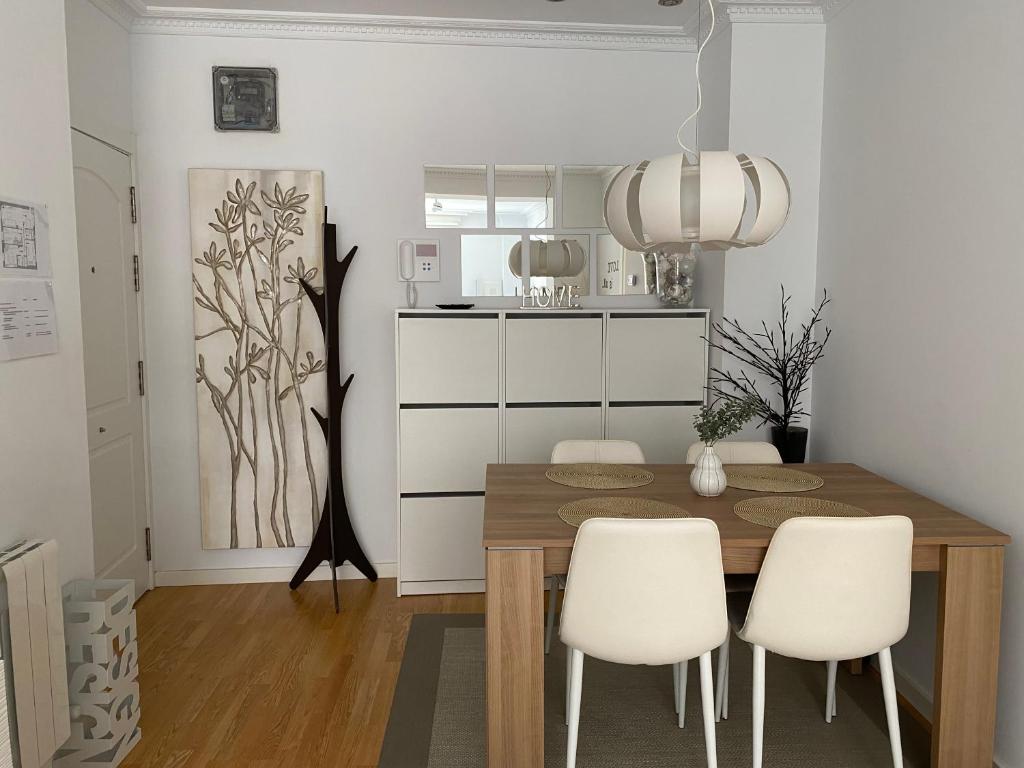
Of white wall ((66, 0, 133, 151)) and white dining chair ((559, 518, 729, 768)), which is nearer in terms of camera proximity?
white dining chair ((559, 518, 729, 768))

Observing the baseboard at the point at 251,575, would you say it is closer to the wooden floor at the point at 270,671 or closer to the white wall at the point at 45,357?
the wooden floor at the point at 270,671

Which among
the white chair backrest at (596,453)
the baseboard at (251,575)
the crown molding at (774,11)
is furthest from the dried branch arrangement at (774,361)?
the baseboard at (251,575)

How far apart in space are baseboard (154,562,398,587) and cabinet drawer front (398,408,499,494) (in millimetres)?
627

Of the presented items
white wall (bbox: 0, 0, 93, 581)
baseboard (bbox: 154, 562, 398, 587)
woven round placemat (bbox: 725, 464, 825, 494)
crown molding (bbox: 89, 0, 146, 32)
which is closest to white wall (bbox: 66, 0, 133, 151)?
crown molding (bbox: 89, 0, 146, 32)

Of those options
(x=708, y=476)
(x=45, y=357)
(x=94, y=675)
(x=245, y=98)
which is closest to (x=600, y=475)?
(x=708, y=476)

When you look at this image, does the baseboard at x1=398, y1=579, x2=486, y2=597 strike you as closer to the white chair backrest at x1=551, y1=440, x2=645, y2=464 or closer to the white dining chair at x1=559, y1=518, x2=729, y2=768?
the white chair backrest at x1=551, y1=440, x2=645, y2=464

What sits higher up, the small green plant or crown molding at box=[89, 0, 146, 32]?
crown molding at box=[89, 0, 146, 32]

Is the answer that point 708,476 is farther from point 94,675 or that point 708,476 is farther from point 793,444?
point 94,675

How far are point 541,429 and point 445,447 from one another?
477 mm

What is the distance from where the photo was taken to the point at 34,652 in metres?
2.07

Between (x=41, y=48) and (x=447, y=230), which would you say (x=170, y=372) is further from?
(x=41, y=48)

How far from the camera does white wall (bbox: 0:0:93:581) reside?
7.08 feet

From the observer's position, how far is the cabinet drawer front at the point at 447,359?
366 cm

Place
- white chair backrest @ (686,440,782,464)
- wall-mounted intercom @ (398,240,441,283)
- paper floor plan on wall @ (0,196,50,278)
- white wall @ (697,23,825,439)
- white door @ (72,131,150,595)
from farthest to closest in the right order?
wall-mounted intercom @ (398,240,441,283)
white wall @ (697,23,825,439)
white door @ (72,131,150,595)
white chair backrest @ (686,440,782,464)
paper floor plan on wall @ (0,196,50,278)
